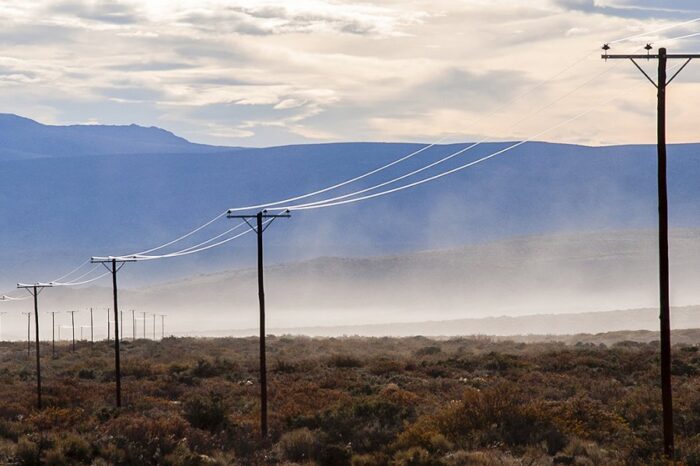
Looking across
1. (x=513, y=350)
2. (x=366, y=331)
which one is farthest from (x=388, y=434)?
(x=366, y=331)

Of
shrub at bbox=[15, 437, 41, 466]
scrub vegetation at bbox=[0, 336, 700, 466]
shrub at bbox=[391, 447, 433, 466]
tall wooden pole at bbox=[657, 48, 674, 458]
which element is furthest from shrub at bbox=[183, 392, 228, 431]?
tall wooden pole at bbox=[657, 48, 674, 458]

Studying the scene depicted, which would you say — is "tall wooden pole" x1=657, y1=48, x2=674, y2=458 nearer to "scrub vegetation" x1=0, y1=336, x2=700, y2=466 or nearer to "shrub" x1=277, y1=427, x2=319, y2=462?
"scrub vegetation" x1=0, y1=336, x2=700, y2=466

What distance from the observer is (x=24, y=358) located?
89188 millimetres

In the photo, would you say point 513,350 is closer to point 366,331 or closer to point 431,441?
point 431,441

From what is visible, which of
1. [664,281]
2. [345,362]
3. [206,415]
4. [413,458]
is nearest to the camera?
[664,281]

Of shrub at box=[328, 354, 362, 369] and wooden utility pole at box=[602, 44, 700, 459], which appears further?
shrub at box=[328, 354, 362, 369]

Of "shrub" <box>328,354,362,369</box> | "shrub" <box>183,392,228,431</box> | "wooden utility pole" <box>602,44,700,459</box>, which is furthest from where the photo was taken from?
"shrub" <box>328,354,362,369</box>

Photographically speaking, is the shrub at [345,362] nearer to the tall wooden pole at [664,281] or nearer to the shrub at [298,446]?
the shrub at [298,446]

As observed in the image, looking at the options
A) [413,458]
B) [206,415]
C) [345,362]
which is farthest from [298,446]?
[345,362]

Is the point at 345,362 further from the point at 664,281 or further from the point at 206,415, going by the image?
the point at 664,281

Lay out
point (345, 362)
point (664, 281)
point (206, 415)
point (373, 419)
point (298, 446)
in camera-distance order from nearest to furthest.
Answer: point (664, 281) < point (298, 446) < point (373, 419) < point (206, 415) < point (345, 362)

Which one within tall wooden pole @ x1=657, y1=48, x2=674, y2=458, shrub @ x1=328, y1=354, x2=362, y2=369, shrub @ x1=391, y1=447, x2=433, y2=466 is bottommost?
shrub @ x1=328, y1=354, x2=362, y2=369

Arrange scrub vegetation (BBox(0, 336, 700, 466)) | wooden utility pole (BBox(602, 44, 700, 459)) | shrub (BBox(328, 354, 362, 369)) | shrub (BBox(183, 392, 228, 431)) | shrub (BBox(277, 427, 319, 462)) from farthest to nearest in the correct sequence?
shrub (BBox(328, 354, 362, 369)), shrub (BBox(183, 392, 228, 431)), shrub (BBox(277, 427, 319, 462)), scrub vegetation (BBox(0, 336, 700, 466)), wooden utility pole (BBox(602, 44, 700, 459))

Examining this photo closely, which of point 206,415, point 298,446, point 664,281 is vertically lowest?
point 298,446
